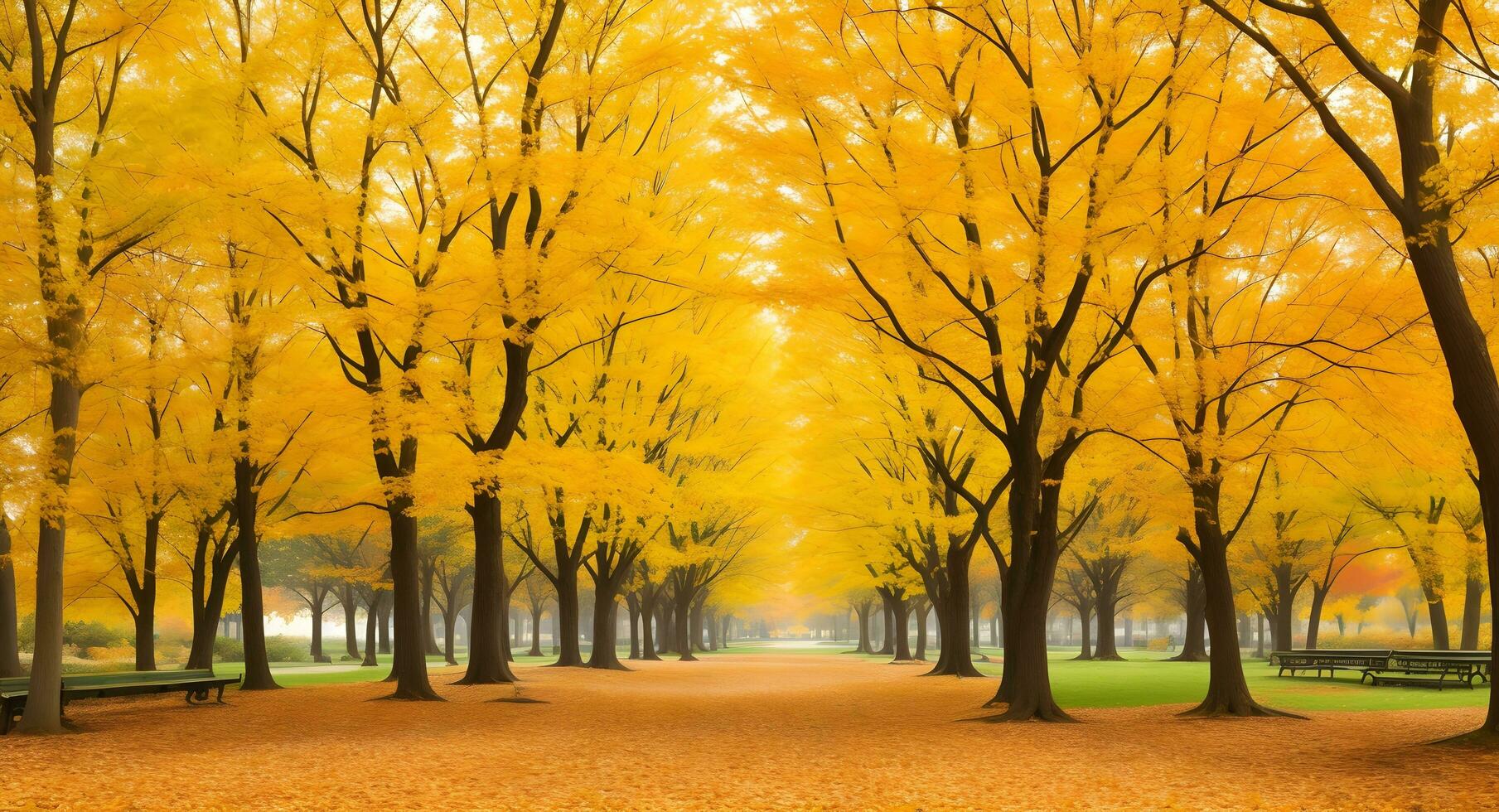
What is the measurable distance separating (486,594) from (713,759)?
359 inches

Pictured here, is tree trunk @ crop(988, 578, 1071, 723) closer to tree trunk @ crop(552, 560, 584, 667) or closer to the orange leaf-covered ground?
the orange leaf-covered ground

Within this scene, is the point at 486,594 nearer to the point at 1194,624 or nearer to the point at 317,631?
the point at 317,631

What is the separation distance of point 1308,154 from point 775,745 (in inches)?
392

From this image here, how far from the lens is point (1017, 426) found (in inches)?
553

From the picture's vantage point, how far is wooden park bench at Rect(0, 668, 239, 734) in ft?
35.8

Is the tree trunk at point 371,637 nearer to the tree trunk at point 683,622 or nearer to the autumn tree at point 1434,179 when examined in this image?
the tree trunk at point 683,622

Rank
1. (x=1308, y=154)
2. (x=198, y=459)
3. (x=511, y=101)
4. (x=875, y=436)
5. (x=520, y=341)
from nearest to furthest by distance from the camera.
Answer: (x=1308, y=154)
(x=520, y=341)
(x=511, y=101)
(x=198, y=459)
(x=875, y=436)

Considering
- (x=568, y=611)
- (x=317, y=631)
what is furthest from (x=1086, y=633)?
(x=317, y=631)

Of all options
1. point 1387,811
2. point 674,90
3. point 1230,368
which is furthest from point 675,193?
point 1387,811

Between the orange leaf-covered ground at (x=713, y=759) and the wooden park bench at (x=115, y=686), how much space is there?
35 cm

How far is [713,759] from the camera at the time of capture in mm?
9586

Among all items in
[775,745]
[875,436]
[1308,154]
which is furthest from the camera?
[875,436]

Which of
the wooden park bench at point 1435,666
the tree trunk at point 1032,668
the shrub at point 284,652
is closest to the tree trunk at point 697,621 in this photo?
the shrub at point 284,652

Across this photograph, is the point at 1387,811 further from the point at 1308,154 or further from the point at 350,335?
the point at 350,335
